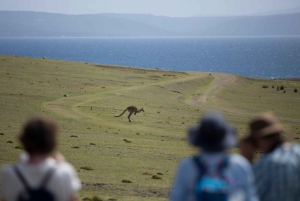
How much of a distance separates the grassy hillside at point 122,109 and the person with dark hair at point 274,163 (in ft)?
43.1

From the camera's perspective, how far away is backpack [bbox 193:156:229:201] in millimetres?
6516

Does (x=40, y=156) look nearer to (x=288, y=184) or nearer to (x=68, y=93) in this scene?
(x=288, y=184)

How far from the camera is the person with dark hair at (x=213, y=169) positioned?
6.59 meters

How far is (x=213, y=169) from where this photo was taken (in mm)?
6648

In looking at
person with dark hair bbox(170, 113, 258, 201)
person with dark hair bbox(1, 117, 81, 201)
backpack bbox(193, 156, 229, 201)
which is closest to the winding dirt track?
person with dark hair bbox(170, 113, 258, 201)

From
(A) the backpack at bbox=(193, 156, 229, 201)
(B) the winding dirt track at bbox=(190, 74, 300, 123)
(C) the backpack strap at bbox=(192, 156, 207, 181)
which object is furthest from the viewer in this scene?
(B) the winding dirt track at bbox=(190, 74, 300, 123)

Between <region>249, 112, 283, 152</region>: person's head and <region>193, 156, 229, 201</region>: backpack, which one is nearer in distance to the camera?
<region>193, 156, 229, 201</region>: backpack

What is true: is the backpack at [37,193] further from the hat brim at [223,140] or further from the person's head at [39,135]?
the hat brim at [223,140]

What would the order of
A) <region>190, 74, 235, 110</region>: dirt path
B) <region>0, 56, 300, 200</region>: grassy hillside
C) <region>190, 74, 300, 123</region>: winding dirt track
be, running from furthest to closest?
<region>190, 74, 235, 110</region>: dirt path, <region>190, 74, 300, 123</region>: winding dirt track, <region>0, 56, 300, 200</region>: grassy hillside

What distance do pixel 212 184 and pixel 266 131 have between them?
143cm

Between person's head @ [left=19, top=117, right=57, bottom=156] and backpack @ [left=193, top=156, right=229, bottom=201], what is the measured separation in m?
1.84

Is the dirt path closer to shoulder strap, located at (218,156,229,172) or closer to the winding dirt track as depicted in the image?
the winding dirt track

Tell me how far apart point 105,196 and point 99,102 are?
3958 centimetres

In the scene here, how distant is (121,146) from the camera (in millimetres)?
35750
